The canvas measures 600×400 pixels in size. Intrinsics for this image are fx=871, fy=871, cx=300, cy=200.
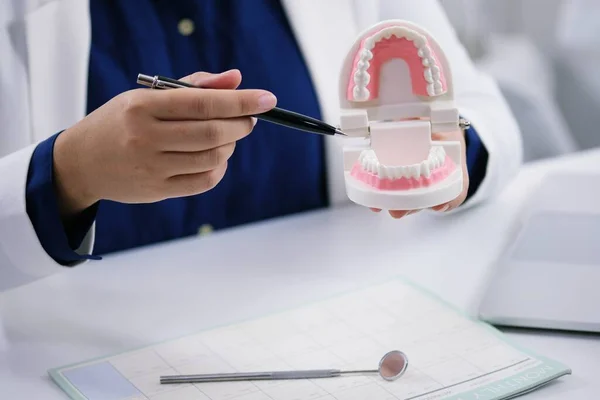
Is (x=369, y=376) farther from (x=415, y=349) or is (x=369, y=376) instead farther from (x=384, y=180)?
(x=384, y=180)

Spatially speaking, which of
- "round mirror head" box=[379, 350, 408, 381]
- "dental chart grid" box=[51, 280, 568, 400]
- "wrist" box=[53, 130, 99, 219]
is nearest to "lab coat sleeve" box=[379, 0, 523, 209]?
"dental chart grid" box=[51, 280, 568, 400]

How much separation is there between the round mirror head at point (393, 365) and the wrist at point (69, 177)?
1.10ft

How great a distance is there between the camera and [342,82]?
81cm

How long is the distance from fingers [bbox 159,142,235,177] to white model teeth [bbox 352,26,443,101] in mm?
137

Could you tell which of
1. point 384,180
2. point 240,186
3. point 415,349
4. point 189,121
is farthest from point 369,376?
point 240,186

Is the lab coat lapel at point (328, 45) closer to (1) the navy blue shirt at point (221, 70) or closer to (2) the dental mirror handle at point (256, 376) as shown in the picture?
(1) the navy blue shirt at point (221, 70)

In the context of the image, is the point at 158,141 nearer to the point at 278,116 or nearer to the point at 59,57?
the point at 278,116

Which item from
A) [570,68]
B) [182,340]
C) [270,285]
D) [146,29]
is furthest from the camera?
[570,68]

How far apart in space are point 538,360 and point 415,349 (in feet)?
0.39

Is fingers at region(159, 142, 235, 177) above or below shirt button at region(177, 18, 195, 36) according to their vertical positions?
below

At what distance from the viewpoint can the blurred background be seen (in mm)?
1817

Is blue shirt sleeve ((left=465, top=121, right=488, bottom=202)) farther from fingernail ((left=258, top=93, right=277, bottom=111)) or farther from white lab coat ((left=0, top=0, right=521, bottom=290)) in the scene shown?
fingernail ((left=258, top=93, right=277, bottom=111))

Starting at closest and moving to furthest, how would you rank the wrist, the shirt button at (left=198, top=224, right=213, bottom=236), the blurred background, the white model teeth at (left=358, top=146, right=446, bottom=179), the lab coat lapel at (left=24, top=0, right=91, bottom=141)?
the white model teeth at (left=358, top=146, right=446, bottom=179), the wrist, the lab coat lapel at (left=24, top=0, right=91, bottom=141), the shirt button at (left=198, top=224, right=213, bottom=236), the blurred background

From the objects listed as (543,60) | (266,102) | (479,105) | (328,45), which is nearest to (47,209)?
(266,102)
